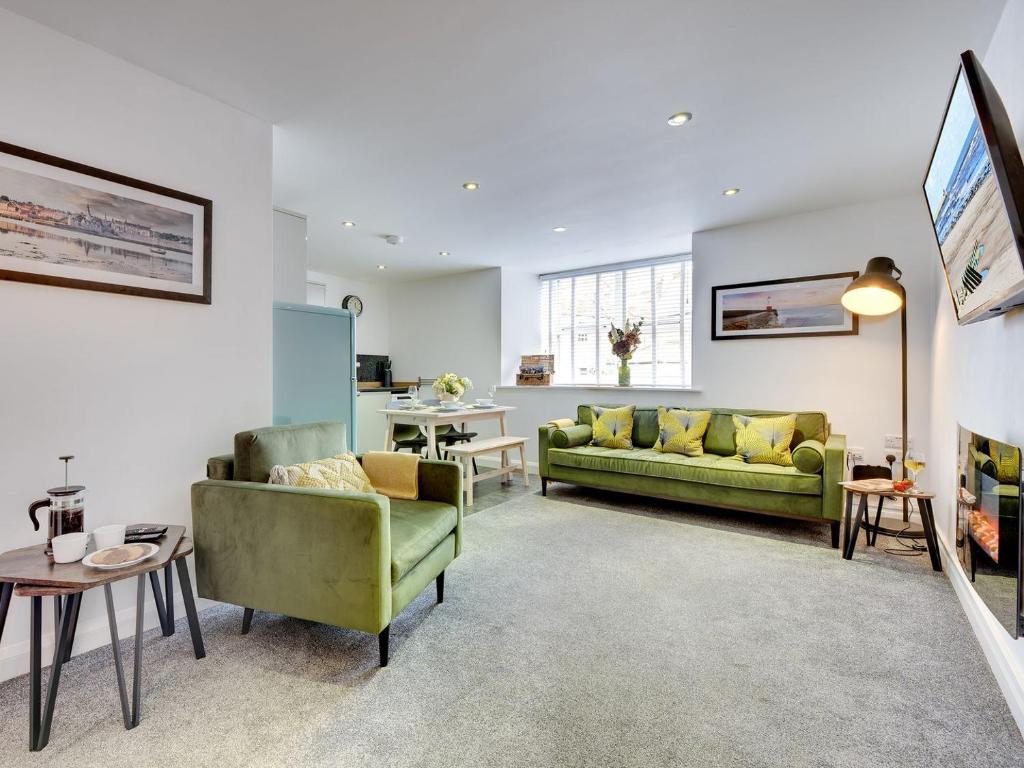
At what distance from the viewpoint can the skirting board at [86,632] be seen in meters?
1.82

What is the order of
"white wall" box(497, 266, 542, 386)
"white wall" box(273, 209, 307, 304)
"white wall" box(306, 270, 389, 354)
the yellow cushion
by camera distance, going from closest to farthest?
the yellow cushion → "white wall" box(273, 209, 307, 304) → "white wall" box(497, 266, 542, 386) → "white wall" box(306, 270, 389, 354)

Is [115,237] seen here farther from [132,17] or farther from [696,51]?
[696,51]

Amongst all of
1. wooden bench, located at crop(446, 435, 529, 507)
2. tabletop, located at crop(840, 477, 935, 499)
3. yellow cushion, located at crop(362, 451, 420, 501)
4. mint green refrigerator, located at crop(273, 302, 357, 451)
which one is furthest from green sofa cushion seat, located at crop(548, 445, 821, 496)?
yellow cushion, located at crop(362, 451, 420, 501)

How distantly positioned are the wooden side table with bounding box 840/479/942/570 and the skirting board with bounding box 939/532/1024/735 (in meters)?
0.30

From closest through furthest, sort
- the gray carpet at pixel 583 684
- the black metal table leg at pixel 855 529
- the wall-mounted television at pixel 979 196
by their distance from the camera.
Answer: the wall-mounted television at pixel 979 196 → the gray carpet at pixel 583 684 → the black metal table leg at pixel 855 529

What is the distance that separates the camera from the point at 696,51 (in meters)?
2.05

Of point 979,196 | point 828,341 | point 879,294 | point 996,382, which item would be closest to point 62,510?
point 979,196

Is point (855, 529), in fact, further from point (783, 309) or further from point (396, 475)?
point (396, 475)

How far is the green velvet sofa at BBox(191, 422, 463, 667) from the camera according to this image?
68.8 inches

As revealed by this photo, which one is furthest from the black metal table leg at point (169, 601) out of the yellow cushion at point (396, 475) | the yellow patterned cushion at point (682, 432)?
the yellow patterned cushion at point (682, 432)

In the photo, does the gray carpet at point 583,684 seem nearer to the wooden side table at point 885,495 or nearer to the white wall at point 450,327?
the wooden side table at point 885,495

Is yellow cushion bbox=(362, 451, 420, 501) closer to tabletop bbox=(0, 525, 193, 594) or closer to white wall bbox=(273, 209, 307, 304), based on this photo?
tabletop bbox=(0, 525, 193, 594)

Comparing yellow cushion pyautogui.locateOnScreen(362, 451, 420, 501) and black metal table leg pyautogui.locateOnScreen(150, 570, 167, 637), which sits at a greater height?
yellow cushion pyautogui.locateOnScreen(362, 451, 420, 501)

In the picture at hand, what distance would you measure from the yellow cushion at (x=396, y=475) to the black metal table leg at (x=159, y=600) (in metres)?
0.97
